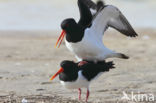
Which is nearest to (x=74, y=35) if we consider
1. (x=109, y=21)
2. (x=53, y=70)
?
(x=109, y=21)

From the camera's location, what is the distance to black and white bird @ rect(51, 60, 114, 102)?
697cm

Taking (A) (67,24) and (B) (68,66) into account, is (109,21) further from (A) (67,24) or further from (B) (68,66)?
(B) (68,66)

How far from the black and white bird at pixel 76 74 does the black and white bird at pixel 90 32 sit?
1.03 ft

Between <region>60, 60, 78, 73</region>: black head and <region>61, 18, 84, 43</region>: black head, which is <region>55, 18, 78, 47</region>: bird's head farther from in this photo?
<region>60, 60, 78, 73</region>: black head

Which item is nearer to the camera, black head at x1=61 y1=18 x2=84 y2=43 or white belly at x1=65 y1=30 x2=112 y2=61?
black head at x1=61 y1=18 x2=84 y2=43

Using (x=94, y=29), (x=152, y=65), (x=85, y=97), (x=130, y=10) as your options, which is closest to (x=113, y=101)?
(x=85, y=97)

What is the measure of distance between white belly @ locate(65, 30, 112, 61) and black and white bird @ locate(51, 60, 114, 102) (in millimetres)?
263

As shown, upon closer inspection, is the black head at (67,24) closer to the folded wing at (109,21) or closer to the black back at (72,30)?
the black back at (72,30)

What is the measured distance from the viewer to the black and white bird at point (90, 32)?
7.43m

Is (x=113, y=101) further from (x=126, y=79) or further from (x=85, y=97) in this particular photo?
(x=126, y=79)

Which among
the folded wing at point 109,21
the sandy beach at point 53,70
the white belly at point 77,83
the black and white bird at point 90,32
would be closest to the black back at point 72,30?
the black and white bird at point 90,32

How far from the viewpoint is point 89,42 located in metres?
7.58

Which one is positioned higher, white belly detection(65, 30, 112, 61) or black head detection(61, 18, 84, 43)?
black head detection(61, 18, 84, 43)

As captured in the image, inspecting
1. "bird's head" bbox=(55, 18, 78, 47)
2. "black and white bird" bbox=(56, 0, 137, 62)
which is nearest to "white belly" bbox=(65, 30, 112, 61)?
"black and white bird" bbox=(56, 0, 137, 62)
